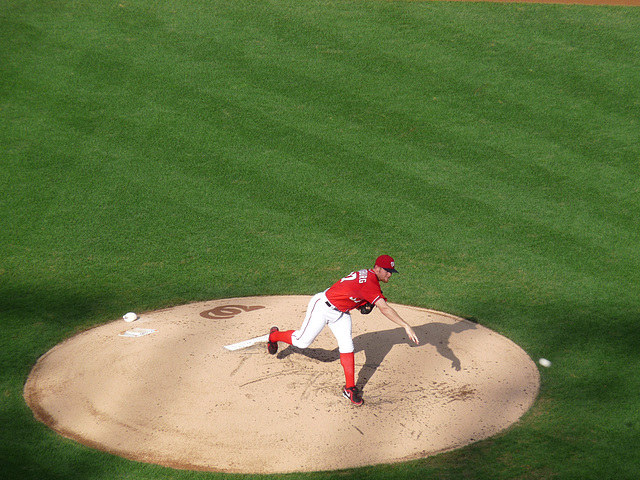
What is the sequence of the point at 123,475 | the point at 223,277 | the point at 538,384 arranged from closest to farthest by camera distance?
1. the point at 123,475
2. the point at 538,384
3. the point at 223,277

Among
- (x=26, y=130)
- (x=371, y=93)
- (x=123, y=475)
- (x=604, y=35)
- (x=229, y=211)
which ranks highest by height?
(x=604, y=35)

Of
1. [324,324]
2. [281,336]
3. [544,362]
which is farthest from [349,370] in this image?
[544,362]

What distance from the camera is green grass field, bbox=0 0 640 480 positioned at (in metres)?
7.56

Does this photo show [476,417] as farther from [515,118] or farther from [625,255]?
[515,118]

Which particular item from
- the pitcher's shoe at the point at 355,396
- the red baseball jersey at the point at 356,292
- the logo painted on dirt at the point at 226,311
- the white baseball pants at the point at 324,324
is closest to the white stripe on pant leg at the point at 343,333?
the white baseball pants at the point at 324,324

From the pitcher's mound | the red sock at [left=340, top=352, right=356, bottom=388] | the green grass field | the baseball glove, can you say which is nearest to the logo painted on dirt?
the pitcher's mound

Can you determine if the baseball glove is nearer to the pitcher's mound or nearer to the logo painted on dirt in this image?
the pitcher's mound

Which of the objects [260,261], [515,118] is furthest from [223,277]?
[515,118]

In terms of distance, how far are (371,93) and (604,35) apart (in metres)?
6.65

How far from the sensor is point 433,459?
6.09 meters

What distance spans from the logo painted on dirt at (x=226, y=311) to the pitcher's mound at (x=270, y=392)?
0.03m

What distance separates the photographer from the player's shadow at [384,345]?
7.74 metres

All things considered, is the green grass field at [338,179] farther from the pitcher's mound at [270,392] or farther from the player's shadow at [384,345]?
the player's shadow at [384,345]

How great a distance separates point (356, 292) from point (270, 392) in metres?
1.50
